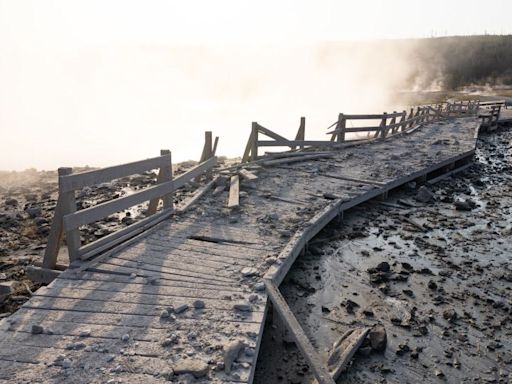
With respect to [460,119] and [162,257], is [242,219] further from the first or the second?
[460,119]

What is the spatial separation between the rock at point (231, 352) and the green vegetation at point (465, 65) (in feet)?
211

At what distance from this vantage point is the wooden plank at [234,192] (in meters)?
8.18

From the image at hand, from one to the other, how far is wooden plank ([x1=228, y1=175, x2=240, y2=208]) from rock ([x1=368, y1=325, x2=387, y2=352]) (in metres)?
3.87

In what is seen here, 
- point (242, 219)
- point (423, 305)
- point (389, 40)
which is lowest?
point (423, 305)

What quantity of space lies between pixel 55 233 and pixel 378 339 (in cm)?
420

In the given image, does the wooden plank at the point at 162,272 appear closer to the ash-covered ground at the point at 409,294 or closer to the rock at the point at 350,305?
the ash-covered ground at the point at 409,294

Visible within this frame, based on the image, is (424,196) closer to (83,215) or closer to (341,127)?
(341,127)

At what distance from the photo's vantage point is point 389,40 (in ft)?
360

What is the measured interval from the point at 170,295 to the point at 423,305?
3.64 meters

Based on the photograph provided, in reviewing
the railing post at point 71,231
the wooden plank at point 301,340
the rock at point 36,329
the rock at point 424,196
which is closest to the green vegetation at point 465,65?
the rock at point 424,196

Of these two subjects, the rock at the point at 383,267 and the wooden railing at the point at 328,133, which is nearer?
the rock at the point at 383,267

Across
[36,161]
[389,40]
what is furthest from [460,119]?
[389,40]

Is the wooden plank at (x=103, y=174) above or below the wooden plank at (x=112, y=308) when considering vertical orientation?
above

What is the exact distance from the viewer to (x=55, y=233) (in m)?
5.19
